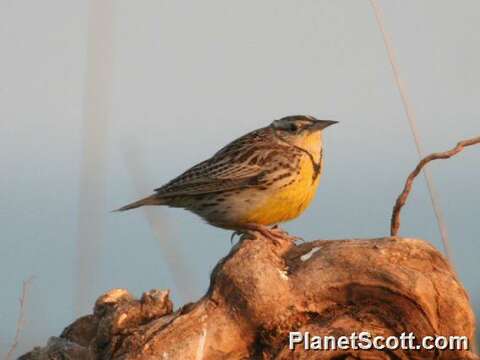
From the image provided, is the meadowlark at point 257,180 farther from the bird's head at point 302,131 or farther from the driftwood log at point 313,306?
the driftwood log at point 313,306

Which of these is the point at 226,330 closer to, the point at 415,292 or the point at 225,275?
the point at 225,275

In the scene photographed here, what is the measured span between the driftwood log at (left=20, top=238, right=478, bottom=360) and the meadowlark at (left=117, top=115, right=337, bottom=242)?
1405mm

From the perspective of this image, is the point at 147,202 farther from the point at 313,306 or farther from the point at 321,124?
the point at 313,306

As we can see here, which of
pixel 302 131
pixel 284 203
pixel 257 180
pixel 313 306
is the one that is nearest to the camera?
pixel 313 306

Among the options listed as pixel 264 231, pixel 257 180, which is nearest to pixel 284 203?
pixel 257 180

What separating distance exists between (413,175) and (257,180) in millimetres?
2007

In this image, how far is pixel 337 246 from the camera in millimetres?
3629

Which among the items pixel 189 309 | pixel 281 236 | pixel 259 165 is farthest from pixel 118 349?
pixel 259 165

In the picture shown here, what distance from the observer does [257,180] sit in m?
5.71

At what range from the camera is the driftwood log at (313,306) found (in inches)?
138

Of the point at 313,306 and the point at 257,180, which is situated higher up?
the point at 257,180

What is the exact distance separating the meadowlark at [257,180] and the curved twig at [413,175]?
1248mm

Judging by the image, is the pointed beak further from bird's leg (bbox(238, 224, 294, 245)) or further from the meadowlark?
bird's leg (bbox(238, 224, 294, 245))

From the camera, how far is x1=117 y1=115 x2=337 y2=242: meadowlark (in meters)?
5.47
